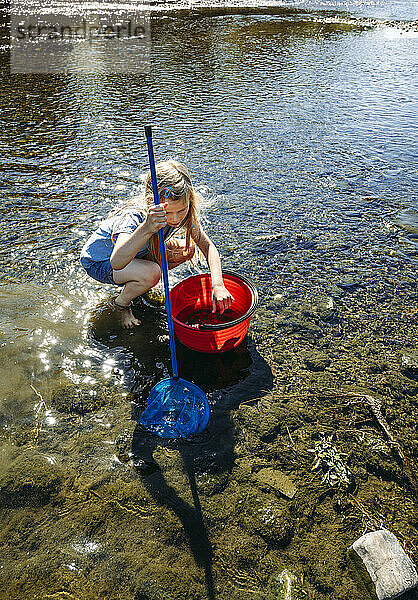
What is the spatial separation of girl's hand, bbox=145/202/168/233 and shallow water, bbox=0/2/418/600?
93 centimetres

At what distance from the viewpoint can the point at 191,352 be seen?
3.18 meters

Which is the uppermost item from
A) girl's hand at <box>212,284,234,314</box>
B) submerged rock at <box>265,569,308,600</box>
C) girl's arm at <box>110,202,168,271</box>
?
girl's arm at <box>110,202,168,271</box>

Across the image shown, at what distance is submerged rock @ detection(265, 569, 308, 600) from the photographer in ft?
6.36

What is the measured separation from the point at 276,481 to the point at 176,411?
2.10ft

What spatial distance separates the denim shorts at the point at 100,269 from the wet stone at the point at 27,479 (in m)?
1.26

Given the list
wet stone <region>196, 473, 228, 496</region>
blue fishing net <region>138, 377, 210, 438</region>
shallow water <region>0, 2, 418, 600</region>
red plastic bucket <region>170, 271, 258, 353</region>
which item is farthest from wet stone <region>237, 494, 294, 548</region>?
red plastic bucket <region>170, 271, 258, 353</region>

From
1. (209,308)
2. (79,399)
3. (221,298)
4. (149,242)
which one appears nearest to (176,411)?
(79,399)

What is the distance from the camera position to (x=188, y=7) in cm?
1773

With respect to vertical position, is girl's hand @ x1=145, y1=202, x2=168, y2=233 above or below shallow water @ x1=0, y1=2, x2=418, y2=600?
above

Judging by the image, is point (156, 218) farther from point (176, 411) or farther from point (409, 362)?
point (409, 362)

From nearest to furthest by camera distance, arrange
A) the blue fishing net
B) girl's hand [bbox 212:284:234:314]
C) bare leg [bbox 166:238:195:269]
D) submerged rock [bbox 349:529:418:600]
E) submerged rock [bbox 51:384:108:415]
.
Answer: submerged rock [bbox 349:529:418:600] → the blue fishing net → submerged rock [bbox 51:384:108:415] → girl's hand [bbox 212:284:234:314] → bare leg [bbox 166:238:195:269]

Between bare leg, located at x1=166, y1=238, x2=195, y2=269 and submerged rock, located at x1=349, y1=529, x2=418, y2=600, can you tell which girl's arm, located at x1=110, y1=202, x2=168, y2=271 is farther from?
submerged rock, located at x1=349, y1=529, x2=418, y2=600

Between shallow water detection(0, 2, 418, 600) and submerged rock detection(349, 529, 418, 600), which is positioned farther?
shallow water detection(0, 2, 418, 600)

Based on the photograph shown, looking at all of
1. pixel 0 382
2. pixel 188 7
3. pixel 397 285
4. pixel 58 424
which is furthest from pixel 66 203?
pixel 188 7
